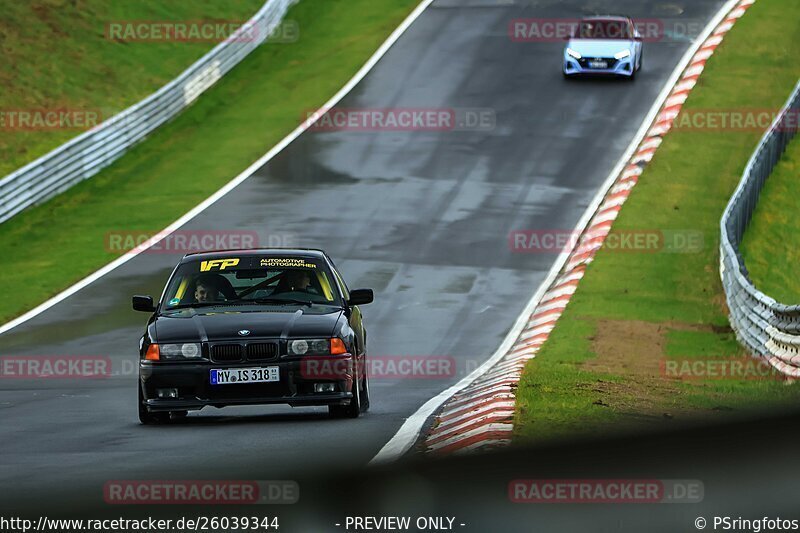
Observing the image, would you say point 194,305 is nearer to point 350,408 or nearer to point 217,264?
point 217,264

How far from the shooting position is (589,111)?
33.8 m

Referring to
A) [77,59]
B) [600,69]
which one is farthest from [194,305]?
[77,59]

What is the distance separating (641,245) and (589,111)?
870 cm

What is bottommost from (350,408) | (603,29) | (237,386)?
(350,408)

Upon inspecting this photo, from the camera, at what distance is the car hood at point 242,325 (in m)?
11.5

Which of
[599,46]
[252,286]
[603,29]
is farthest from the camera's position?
[603,29]

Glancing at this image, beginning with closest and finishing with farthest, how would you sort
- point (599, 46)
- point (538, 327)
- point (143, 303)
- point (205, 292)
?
1. point (143, 303)
2. point (205, 292)
3. point (538, 327)
4. point (599, 46)

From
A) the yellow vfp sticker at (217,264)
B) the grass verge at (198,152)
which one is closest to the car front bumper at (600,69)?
the grass verge at (198,152)

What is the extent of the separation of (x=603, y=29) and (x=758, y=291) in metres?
20.1

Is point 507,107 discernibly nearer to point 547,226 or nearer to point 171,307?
point 547,226

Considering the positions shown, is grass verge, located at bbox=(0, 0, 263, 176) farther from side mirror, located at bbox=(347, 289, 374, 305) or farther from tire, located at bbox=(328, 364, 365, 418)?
tire, located at bbox=(328, 364, 365, 418)

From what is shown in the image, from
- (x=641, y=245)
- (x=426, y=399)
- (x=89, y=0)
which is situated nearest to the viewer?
(x=426, y=399)

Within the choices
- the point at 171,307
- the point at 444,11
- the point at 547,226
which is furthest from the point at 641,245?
the point at 444,11

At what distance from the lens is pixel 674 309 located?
2186 cm
